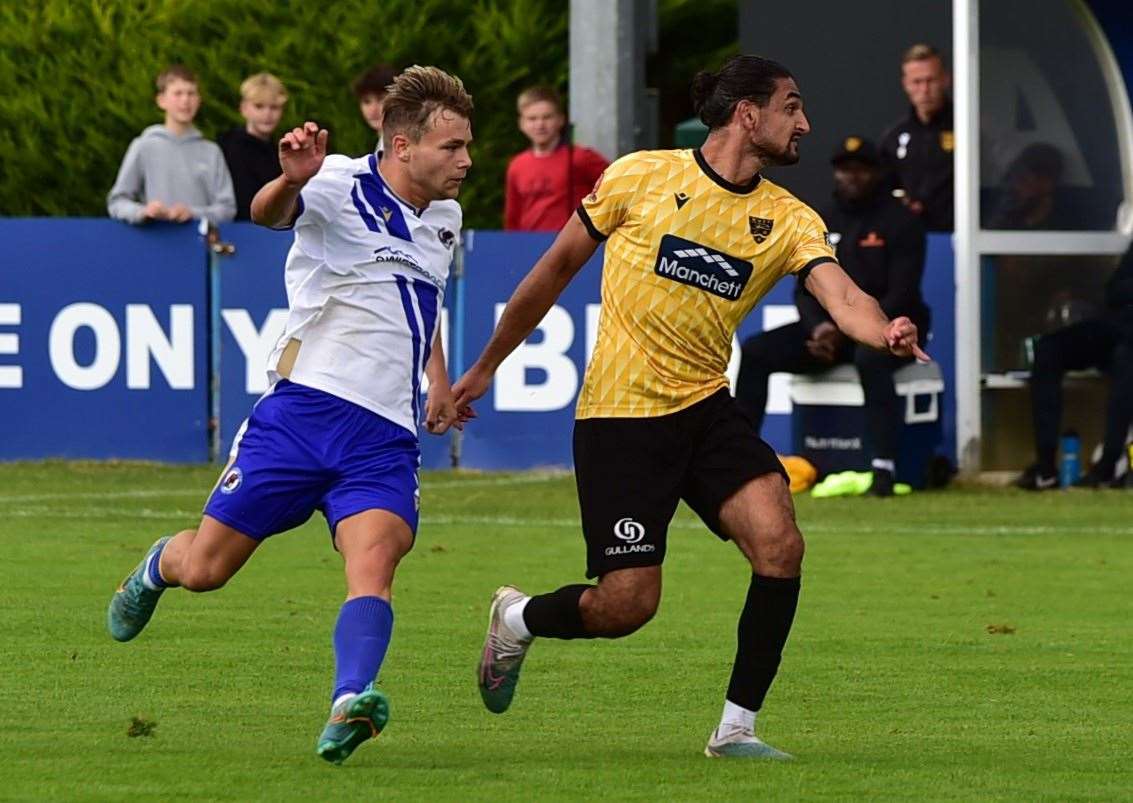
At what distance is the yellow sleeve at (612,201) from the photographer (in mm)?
7422

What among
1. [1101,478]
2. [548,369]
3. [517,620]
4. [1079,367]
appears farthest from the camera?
[548,369]

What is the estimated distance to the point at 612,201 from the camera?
24.4ft

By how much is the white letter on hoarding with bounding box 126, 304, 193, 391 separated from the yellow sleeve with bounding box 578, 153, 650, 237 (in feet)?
30.1

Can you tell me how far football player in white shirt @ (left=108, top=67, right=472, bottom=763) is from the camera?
23.8ft

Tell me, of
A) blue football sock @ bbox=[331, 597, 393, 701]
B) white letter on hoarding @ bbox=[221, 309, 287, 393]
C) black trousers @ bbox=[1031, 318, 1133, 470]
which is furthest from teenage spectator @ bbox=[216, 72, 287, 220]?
blue football sock @ bbox=[331, 597, 393, 701]

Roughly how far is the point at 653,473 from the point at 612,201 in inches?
30.4

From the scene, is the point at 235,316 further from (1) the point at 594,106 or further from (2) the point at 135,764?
(2) the point at 135,764

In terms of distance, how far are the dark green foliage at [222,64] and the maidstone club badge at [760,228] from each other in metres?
12.6

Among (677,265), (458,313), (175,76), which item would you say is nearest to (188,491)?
(458,313)

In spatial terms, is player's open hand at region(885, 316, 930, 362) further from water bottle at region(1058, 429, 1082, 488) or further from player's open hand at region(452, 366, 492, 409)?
water bottle at region(1058, 429, 1082, 488)

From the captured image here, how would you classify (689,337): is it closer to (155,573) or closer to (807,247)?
(807,247)

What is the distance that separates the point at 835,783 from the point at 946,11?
42.6 ft

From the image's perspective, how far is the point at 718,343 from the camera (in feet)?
24.4

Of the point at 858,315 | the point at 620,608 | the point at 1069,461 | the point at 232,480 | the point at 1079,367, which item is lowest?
the point at 620,608
